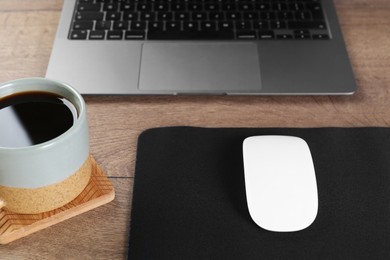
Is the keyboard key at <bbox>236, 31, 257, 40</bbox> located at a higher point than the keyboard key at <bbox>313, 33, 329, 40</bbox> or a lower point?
lower

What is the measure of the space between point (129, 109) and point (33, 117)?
17 centimetres

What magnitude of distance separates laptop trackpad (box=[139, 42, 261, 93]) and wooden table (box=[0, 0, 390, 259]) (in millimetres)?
15

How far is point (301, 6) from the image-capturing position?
798 mm

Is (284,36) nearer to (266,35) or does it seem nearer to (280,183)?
(266,35)

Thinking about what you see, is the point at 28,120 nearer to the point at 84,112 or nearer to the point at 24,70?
the point at 84,112

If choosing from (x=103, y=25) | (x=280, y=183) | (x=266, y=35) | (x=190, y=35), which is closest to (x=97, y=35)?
(x=103, y=25)

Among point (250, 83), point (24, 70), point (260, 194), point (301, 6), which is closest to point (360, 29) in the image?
point (301, 6)

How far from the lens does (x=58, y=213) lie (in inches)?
21.8

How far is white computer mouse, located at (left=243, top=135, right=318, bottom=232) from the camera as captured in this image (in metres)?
0.54

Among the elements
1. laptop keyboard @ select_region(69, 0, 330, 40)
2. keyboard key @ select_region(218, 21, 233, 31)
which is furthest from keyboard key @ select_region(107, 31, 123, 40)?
keyboard key @ select_region(218, 21, 233, 31)

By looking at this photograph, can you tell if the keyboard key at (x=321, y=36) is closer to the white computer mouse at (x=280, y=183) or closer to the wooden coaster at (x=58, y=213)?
the white computer mouse at (x=280, y=183)

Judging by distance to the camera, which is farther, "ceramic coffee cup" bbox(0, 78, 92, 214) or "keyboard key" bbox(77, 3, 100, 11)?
"keyboard key" bbox(77, 3, 100, 11)

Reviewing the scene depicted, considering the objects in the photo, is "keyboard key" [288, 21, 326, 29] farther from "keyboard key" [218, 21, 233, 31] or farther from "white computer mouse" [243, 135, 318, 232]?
"white computer mouse" [243, 135, 318, 232]

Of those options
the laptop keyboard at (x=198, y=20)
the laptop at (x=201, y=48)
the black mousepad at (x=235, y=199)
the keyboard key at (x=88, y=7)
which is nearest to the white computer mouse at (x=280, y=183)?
the black mousepad at (x=235, y=199)
